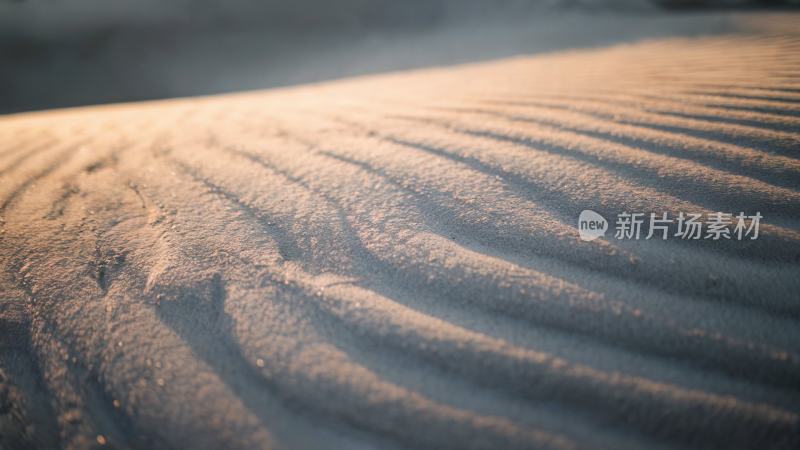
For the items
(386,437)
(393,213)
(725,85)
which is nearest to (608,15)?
(725,85)

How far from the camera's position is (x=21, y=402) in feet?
2.42

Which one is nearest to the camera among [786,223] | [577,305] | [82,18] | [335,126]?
[577,305]

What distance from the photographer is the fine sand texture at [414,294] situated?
0.69 meters

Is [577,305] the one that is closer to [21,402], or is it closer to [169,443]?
[169,443]

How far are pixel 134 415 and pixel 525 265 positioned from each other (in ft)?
2.70

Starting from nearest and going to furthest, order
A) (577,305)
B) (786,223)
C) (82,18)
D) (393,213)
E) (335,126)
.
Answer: (577,305) → (786,223) → (393,213) → (335,126) → (82,18)
